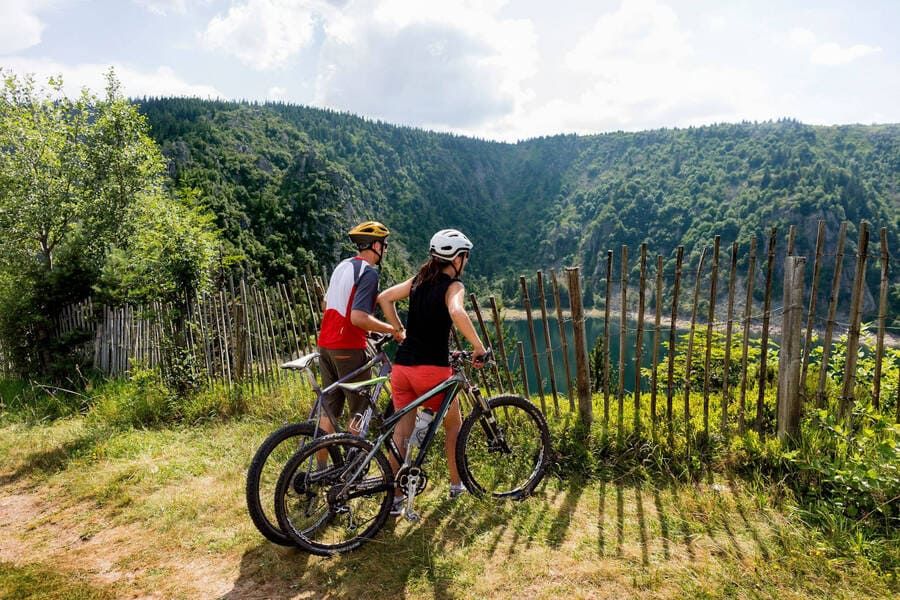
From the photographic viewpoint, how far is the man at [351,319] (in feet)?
10.7

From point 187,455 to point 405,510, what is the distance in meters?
2.65

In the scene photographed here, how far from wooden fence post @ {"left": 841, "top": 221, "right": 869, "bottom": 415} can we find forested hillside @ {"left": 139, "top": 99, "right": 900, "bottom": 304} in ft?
202

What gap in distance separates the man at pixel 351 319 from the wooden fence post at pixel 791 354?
3.09 metres

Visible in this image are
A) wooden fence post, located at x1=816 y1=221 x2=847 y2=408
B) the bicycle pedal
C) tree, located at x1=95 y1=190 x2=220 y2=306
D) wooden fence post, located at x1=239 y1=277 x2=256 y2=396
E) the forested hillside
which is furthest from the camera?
the forested hillside

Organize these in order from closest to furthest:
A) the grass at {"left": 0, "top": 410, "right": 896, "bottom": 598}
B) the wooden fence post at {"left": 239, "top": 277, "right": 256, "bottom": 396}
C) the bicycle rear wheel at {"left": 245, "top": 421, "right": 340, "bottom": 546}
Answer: the grass at {"left": 0, "top": 410, "right": 896, "bottom": 598}
the bicycle rear wheel at {"left": 245, "top": 421, "right": 340, "bottom": 546}
the wooden fence post at {"left": 239, "top": 277, "right": 256, "bottom": 396}

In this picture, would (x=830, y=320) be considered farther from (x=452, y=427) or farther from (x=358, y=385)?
(x=358, y=385)

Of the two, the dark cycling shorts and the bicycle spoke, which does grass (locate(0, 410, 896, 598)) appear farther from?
the dark cycling shorts

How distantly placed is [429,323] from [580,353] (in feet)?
6.11

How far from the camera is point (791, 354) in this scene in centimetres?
391

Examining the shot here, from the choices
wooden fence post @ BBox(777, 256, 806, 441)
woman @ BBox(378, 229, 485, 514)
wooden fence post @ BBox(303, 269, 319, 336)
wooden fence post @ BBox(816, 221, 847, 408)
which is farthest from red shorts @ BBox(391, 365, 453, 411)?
wooden fence post @ BBox(816, 221, 847, 408)

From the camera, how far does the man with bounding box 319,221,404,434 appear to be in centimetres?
326

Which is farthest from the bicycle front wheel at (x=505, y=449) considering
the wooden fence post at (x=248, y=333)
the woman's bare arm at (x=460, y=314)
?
the wooden fence post at (x=248, y=333)

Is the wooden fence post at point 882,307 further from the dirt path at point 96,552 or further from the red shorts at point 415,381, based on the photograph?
the dirt path at point 96,552

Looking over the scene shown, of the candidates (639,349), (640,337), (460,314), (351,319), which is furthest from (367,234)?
(639,349)
